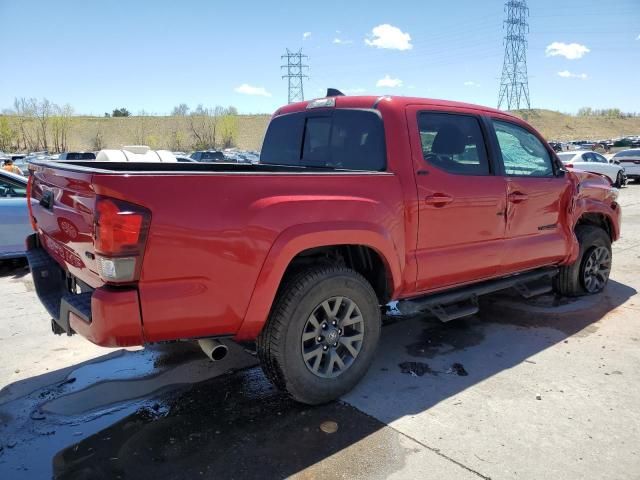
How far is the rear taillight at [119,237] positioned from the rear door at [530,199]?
3.09m

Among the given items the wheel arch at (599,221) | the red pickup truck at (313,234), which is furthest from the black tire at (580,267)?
the red pickup truck at (313,234)

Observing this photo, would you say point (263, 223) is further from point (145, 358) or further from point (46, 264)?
point (145, 358)

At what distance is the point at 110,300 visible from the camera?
8.21ft

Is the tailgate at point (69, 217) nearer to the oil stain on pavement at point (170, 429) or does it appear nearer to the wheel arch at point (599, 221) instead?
the oil stain on pavement at point (170, 429)

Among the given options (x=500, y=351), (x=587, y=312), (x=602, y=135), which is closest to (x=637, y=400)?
(x=500, y=351)

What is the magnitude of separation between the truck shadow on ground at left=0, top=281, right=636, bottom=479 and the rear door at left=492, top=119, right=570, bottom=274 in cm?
78

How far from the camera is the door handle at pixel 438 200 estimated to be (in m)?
3.71

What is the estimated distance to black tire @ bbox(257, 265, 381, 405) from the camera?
3.13m

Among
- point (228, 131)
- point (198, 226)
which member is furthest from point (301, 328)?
point (228, 131)

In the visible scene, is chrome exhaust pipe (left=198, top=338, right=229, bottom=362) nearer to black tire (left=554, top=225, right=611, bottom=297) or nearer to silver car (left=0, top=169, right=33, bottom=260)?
black tire (left=554, top=225, right=611, bottom=297)

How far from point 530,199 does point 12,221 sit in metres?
6.70

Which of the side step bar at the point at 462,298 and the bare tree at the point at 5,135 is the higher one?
the bare tree at the point at 5,135

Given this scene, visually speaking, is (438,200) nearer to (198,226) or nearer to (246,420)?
(198,226)

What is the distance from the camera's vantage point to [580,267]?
569 centimetres
